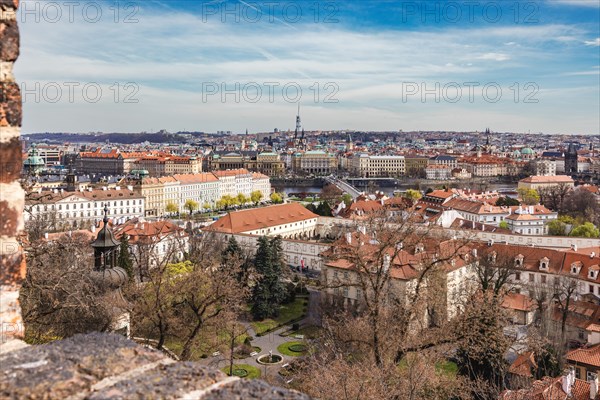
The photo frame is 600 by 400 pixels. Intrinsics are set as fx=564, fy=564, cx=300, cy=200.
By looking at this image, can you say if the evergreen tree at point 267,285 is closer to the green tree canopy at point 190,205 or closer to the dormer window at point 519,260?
the dormer window at point 519,260

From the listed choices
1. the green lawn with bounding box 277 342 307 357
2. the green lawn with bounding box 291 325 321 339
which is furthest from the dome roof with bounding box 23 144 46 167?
the green lawn with bounding box 291 325 321 339

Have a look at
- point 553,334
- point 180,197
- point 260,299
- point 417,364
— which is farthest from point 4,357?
point 180,197

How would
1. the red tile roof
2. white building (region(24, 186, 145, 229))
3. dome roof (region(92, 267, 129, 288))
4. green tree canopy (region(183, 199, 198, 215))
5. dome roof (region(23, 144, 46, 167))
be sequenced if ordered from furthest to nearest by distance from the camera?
green tree canopy (region(183, 199, 198, 215)) < white building (region(24, 186, 145, 229)) < dome roof (region(23, 144, 46, 167)) < the red tile roof < dome roof (region(92, 267, 129, 288))

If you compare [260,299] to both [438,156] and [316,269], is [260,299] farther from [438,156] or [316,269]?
[438,156]

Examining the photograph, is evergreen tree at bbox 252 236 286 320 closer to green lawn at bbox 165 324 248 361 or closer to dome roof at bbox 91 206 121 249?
green lawn at bbox 165 324 248 361

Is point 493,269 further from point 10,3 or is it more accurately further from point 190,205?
point 190,205
